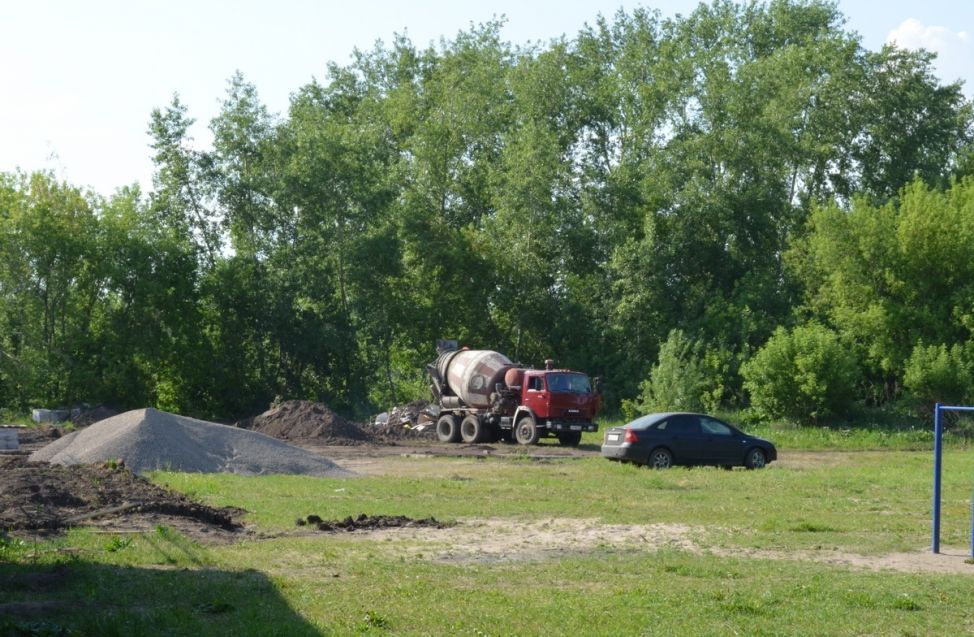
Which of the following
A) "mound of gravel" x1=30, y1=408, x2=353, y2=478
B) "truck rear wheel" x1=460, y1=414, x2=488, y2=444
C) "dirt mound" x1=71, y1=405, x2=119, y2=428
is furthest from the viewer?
"dirt mound" x1=71, y1=405, x2=119, y2=428

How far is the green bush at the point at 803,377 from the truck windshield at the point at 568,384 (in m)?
9.53

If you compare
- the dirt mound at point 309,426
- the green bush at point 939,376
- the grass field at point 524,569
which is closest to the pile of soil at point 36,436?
the dirt mound at point 309,426

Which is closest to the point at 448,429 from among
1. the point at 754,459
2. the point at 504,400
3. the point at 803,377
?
the point at 504,400

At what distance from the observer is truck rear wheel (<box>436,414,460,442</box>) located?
1702 inches

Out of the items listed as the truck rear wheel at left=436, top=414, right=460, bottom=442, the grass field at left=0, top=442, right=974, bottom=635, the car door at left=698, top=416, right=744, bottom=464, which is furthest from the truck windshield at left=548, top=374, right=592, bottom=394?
the grass field at left=0, top=442, right=974, bottom=635

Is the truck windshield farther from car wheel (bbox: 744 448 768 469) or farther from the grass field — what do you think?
the grass field

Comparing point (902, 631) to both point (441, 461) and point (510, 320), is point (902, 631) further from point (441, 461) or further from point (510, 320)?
point (510, 320)

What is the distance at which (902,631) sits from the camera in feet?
35.2

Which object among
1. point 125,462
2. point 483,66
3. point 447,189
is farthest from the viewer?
point 483,66

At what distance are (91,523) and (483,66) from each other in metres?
54.2

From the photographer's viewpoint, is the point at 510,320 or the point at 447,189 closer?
the point at 510,320

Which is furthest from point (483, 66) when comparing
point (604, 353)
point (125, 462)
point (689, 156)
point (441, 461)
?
point (125, 462)

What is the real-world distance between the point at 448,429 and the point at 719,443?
15160 millimetres

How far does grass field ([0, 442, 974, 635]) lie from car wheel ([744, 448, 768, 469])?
6050 mm
